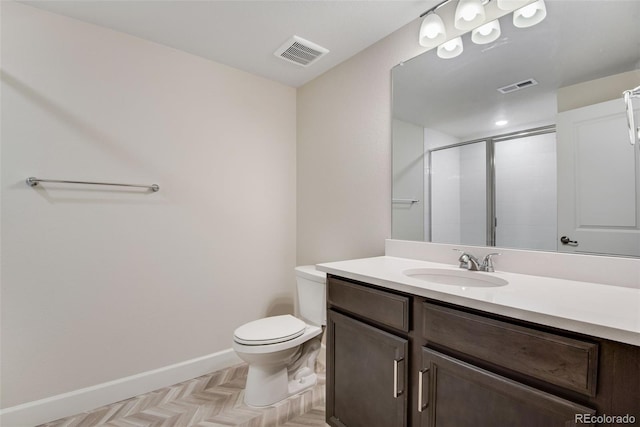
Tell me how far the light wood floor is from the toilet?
0.07m

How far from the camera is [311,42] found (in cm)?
191

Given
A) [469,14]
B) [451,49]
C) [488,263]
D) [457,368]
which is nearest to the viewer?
[457,368]

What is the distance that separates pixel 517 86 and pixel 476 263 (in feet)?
2.73

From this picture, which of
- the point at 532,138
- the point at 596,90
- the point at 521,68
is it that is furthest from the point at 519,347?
the point at 521,68

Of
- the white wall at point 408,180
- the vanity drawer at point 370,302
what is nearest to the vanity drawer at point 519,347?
the vanity drawer at point 370,302

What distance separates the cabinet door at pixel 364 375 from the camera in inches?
43.3

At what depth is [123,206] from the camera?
6.04 ft

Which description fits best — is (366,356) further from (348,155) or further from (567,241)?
(348,155)

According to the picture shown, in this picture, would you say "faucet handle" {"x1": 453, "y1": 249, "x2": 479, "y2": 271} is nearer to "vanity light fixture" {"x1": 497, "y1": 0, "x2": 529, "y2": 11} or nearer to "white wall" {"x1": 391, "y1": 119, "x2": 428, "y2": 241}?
"white wall" {"x1": 391, "y1": 119, "x2": 428, "y2": 241}

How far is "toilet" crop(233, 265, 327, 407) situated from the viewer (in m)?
1.69

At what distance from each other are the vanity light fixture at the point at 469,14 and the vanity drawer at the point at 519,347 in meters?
1.40

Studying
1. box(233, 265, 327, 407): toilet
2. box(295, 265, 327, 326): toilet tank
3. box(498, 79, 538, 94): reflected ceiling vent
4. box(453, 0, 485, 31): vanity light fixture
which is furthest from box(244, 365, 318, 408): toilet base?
box(453, 0, 485, 31): vanity light fixture

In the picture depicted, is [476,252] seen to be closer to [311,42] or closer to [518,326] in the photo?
[518,326]

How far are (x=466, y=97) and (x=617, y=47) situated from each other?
56 cm
